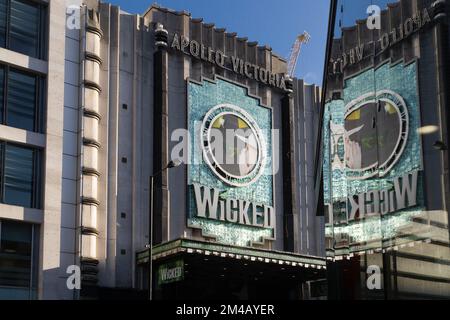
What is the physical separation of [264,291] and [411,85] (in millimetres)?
49292

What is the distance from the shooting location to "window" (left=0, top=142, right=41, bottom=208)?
39294 mm

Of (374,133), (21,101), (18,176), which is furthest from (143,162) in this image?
(374,133)

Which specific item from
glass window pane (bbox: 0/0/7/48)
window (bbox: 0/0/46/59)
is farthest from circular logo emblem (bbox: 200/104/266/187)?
glass window pane (bbox: 0/0/7/48)

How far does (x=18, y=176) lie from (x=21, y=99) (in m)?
4.69

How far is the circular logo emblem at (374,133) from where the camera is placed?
662 centimetres

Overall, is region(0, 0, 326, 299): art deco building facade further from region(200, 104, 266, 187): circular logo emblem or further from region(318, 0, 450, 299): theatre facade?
region(318, 0, 450, 299): theatre facade

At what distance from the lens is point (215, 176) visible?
1984 inches

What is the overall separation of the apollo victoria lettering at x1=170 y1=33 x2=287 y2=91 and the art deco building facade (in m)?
0.11

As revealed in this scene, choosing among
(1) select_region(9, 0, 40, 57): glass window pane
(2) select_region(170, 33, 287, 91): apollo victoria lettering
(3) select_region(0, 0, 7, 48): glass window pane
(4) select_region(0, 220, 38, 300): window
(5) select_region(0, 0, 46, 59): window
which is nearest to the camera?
(4) select_region(0, 220, 38, 300): window

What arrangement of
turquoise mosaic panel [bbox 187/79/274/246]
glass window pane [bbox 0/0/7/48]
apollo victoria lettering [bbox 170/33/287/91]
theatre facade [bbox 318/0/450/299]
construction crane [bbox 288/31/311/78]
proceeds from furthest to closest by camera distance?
construction crane [bbox 288/31/311/78] → apollo victoria lettering [bbox 170/33/287/91] → turquoise mosaic panel [bbox 187/79/274/246] → glass window pane [bbox 0/0/7/48] → theatre facade [bbox 318/0/450/299]

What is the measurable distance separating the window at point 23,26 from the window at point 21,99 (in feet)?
5.15

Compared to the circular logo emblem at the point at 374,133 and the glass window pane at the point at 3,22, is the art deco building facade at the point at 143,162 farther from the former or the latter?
the circular logo emblem at the point at 374,133

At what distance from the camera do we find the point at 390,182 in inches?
265
